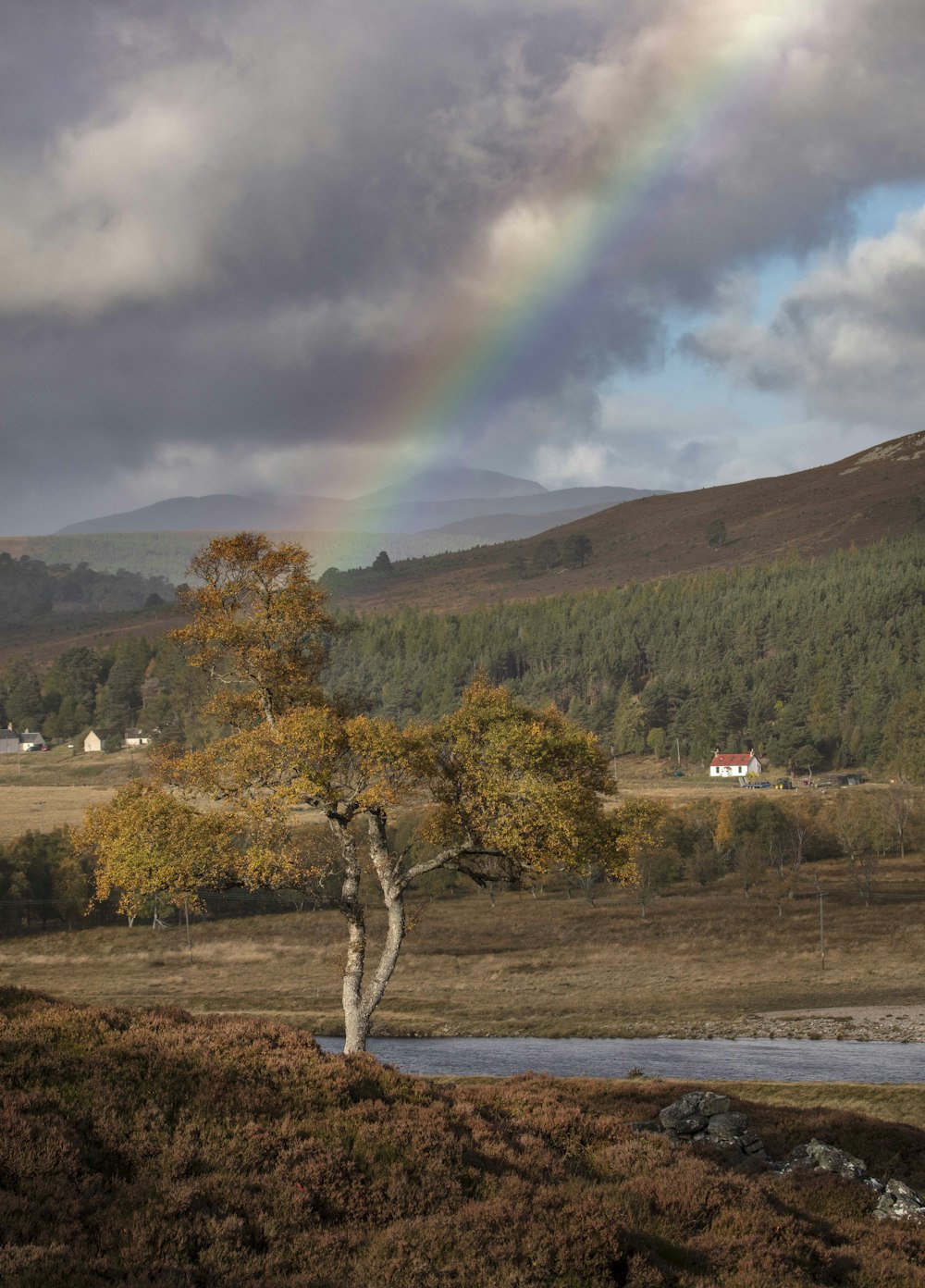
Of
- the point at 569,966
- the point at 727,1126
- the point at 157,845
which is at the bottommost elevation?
the point at 569,966

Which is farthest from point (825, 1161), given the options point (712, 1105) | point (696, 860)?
point (696, 860)

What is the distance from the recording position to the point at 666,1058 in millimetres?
61312

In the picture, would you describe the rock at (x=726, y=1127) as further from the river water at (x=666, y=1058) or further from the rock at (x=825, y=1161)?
the river water at (x=666, y=1058)

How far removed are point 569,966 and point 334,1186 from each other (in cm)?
8944

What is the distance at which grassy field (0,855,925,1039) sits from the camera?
79.1m

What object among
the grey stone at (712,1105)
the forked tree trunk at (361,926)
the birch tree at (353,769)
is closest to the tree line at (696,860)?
the birch tree at (353,769)

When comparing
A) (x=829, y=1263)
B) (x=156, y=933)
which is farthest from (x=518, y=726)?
(x=156, y=933)

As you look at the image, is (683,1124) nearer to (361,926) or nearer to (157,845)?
(361,926)

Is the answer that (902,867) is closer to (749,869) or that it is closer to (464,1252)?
(749,869)

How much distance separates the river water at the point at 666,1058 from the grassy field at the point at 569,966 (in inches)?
166

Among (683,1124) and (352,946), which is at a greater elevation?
(352,946)

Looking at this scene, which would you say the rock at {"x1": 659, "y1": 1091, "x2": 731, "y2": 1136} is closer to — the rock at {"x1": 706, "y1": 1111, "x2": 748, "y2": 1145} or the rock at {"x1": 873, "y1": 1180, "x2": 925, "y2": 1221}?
the rock at {"x1": 706, "y1": 1111, "x2": 748, "y2": 1145}

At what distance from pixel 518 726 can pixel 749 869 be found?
109 meters

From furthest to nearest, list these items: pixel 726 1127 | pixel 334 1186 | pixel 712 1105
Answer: pixel 712 1105, pixel 726 1127, pixel 334 1186
